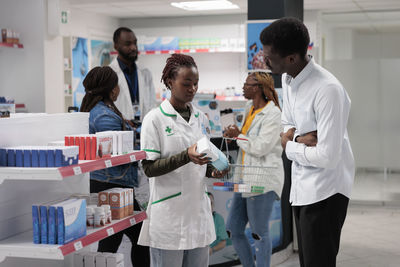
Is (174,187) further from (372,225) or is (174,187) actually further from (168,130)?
(372,225)

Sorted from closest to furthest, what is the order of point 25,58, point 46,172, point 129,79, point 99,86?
point 46,172
point 99,86
point 129,79
point 25,58

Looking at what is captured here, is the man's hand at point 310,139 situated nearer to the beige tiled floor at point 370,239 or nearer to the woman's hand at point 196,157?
the woman's hand at point 196,157

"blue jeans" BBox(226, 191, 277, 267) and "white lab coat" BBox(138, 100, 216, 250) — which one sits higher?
"white lab coat" BBox(138, 100, 216, 250)

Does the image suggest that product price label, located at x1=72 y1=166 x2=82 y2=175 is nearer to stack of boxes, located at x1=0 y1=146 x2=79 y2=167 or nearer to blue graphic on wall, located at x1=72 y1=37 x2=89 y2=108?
stack of boxes, located at x1=0 y1=146 x2=79 y2=167

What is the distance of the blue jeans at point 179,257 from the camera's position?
2838mm

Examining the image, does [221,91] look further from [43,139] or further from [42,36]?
[43,139]

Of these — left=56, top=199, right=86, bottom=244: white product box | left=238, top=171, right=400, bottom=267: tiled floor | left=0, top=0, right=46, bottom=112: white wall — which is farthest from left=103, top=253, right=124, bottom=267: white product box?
left=0, top=0, right=46, bottom=112: white wall

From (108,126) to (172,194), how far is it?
2.99 feet

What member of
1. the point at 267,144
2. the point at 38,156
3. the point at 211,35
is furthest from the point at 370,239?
the point at 211,35

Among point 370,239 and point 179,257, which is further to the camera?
point 370,239

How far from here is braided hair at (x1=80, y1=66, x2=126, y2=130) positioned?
3.66 metres

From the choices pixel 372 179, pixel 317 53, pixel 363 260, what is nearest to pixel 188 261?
pixel 363 260

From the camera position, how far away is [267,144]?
4.04m

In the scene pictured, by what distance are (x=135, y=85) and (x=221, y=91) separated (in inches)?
214
